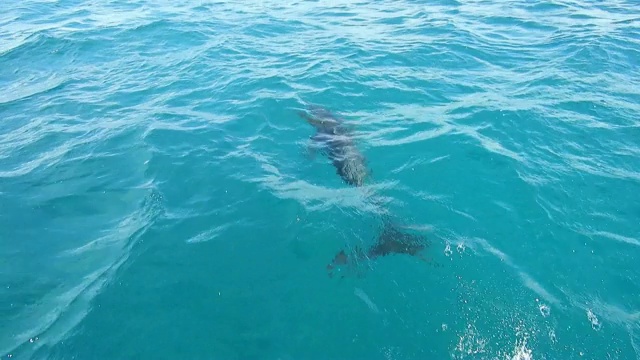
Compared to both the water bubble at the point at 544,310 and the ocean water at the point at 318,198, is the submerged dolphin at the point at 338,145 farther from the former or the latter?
the water bubble at the point at 544,310

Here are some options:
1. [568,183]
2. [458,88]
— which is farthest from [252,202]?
[458,88]

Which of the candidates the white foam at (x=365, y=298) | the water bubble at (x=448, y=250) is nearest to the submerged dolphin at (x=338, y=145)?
the water bubble at (x=448, y=250)

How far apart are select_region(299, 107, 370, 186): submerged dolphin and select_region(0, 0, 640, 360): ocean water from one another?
0.70 ft

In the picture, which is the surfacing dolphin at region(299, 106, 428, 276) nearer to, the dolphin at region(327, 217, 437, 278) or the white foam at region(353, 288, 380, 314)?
the dolphin at region(327, 217, 437, 278)

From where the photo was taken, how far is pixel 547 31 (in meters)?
16.1

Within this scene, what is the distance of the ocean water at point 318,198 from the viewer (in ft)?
19.8

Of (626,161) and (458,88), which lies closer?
(626,161)

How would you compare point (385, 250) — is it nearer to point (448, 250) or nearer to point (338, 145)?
point (448, 250)

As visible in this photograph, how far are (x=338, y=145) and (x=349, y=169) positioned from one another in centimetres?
97

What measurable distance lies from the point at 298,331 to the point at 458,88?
8981 millimetres

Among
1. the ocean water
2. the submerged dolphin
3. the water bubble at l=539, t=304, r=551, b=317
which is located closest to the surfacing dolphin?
the submerged dolphin

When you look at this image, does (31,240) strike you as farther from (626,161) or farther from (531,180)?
(626,161)

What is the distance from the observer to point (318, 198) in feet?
27.8

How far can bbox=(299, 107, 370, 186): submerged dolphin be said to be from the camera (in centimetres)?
911
